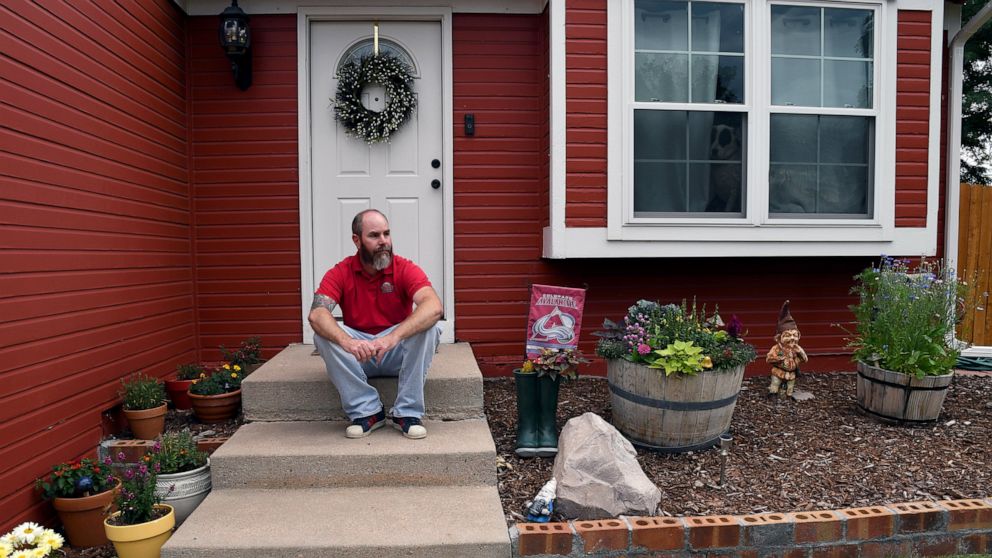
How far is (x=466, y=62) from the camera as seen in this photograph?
463cm

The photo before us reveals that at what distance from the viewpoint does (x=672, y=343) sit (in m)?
3.31

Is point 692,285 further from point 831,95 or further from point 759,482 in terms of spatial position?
point 759,482

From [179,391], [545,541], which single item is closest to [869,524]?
[545,541]

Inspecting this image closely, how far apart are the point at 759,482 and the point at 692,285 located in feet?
6.78

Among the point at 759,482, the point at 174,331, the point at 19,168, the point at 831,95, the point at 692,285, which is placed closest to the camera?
the point at 19,168

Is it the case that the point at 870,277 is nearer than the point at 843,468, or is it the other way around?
the point at 843,468

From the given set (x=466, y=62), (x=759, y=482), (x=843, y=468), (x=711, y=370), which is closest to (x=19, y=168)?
(x=466, y=62)

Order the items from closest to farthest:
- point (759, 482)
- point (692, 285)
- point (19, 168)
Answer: point (19, 168), point (759, 482), point (692, 285)

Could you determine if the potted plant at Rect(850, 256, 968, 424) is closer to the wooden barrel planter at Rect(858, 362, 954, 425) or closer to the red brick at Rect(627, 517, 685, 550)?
the wooden barrel planter at Rect(858, 362, 954, 425)

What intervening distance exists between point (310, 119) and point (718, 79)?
2.79 m

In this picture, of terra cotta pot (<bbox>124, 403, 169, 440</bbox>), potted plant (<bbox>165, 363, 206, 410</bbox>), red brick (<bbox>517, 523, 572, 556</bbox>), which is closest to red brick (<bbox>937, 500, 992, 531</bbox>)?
red brick (<bbox>517, 523, 572, 556</bbox>)

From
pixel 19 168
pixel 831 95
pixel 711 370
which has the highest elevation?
pixel 831 95

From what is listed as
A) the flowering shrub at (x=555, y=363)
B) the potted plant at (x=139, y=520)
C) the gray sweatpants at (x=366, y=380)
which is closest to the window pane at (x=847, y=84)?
the flowering shrub at (x=555, y=363)

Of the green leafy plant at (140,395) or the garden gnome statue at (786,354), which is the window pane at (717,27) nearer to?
the garden gnome statue at (786,354)
